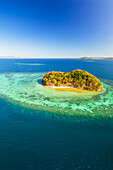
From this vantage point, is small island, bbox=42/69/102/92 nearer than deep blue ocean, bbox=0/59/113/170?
No

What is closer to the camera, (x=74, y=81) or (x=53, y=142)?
(x=53, y=142)

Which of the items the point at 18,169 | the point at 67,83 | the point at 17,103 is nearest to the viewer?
the point at 18,169

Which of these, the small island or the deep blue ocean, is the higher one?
the small island

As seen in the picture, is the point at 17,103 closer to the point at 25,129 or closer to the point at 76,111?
the point at 25,129

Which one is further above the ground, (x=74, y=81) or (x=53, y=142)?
(x=74, y=81)

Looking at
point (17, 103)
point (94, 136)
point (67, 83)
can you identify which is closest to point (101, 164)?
point (94, 136)
